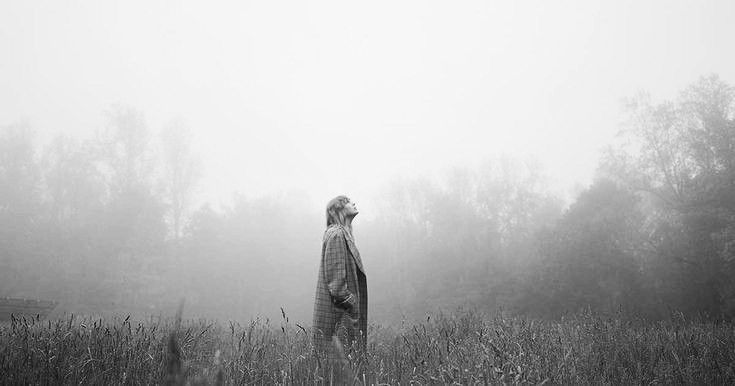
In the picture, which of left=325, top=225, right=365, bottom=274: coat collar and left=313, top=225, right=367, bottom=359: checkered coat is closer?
left=313, top=225, right=367, bottom=359: checkered coat

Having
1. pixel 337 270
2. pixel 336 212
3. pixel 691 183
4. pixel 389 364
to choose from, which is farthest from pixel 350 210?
pixel 691 183

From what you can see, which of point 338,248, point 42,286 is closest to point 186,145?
point 42,286

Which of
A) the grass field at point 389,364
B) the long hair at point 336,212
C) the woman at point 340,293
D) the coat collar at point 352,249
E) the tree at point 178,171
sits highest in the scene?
the tree at point 178,171

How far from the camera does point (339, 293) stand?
189 inches

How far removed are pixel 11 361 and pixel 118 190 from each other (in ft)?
125

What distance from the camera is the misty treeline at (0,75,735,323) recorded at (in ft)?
76.9

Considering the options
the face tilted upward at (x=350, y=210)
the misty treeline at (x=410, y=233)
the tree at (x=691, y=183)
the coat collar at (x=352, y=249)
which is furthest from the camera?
the misty treeline at (x=410, y=233)

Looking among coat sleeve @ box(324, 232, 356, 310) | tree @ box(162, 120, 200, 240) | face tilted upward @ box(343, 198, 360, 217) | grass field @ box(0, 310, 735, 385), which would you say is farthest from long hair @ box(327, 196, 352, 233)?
tree @ box(162, 120, 200, 240)

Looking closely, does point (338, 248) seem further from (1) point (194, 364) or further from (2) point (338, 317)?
(1) point (194, 364)

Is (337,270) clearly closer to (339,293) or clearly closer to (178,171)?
(339,293)

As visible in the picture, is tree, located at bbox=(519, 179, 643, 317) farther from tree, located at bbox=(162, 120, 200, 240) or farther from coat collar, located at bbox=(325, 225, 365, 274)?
tree, located at bbox=(162, 120, 200, 240)

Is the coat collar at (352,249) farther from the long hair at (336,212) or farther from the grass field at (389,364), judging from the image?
the grass field at (389,364)

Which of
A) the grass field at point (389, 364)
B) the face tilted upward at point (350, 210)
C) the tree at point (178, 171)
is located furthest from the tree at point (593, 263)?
the tree at point (178, 171)

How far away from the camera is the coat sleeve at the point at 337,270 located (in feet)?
15.8
